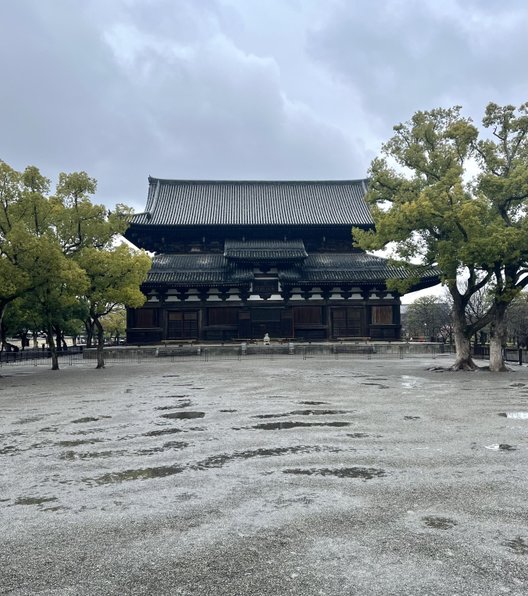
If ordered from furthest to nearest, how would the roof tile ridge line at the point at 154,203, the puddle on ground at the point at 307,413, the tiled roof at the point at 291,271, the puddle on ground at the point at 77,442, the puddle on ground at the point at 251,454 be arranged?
the roof tile ridge line at the point at 154,203, the tiled roof at the point at 291,271, the puddle on ground at the point at 307,413, the puddle on ground at the point at 77,442, the puddle on ground at the point at 251,454

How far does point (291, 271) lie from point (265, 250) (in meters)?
3.17

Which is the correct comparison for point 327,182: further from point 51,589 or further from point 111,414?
point 51,589

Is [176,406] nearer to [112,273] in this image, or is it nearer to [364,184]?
[112,273]

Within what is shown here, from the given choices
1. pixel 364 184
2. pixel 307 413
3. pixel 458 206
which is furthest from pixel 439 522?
pixel 364 184

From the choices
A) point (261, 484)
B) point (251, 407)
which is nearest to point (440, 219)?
point (251, 407)

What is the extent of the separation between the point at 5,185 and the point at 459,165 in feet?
73.6

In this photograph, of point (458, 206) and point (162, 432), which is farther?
point (458, 206)

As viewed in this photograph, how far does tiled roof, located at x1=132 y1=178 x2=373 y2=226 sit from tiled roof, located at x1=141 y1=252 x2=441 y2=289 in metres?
3.44

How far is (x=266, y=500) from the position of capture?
575 centimetres

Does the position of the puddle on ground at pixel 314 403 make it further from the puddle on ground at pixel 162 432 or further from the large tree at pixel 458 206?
the large tree at pixel 458 206

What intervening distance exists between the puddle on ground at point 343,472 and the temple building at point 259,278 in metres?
32.9

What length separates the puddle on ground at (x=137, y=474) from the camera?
6637 millimetres

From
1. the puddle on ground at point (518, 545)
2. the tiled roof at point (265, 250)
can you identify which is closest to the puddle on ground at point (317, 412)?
the puddle on ground at point (518, 545)

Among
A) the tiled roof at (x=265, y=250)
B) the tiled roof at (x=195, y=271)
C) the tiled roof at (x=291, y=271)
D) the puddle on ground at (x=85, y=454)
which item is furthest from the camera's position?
the tiled roof at (x=265, y=250)
